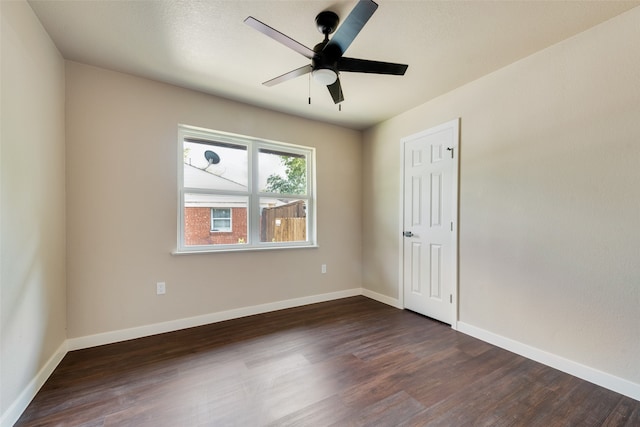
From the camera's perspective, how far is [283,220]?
3535 mm

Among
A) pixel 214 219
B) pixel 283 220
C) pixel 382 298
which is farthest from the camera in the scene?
pixel 382 298

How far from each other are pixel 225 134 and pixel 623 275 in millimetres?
3570

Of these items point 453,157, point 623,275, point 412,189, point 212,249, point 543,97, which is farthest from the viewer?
point 412,189

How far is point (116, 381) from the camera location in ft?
6.22

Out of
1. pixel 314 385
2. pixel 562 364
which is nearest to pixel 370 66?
pixel 314 385

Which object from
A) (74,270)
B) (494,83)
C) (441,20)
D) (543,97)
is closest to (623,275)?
(543,97)

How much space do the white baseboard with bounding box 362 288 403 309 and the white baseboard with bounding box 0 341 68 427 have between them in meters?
3.29

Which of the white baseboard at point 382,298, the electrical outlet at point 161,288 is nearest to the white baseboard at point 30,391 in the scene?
the electrical outlet at point 161,288

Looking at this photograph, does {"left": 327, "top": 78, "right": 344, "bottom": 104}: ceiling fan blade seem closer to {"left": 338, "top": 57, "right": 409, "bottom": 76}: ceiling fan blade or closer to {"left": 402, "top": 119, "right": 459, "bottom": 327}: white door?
{"left": 338, "top": 57, "right": 409, "bottom": 76}: ceiling fan blade

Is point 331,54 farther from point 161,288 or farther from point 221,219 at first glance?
point 161,288

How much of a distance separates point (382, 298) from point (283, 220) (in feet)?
5.62

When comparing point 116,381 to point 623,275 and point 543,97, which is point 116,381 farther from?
point 543,97

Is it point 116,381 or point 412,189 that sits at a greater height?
point 412,189

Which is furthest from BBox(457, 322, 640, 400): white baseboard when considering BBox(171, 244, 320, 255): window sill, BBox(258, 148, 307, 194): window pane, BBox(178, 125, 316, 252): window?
BBox(258, 148, 307, 194): window pane
